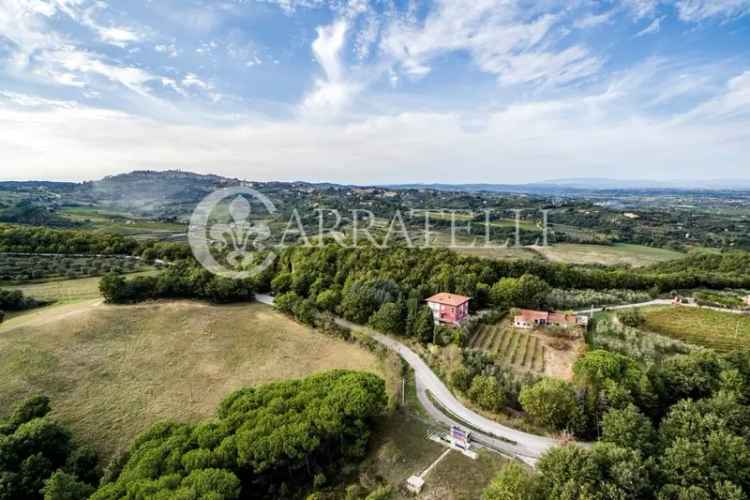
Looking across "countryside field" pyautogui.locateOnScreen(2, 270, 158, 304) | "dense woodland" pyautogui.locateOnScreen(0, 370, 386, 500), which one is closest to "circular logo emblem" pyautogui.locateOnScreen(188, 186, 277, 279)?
"countryside field" pyautogui.locateOnScreen(2, 270, 158, 304)

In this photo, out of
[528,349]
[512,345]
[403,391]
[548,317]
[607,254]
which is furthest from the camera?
[607,254]

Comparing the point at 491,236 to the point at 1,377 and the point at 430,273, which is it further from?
the point at 1,377

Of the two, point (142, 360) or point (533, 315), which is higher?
point (533, 315)

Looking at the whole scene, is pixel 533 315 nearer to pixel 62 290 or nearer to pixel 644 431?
pixel 644 431

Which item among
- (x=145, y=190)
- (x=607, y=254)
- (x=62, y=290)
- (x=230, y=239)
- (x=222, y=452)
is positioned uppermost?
(x=145, y=190)

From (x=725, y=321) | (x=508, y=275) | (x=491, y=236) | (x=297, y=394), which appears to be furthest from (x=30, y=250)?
(x=491, y=236)

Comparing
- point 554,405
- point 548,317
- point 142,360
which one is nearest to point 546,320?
point 548,317
